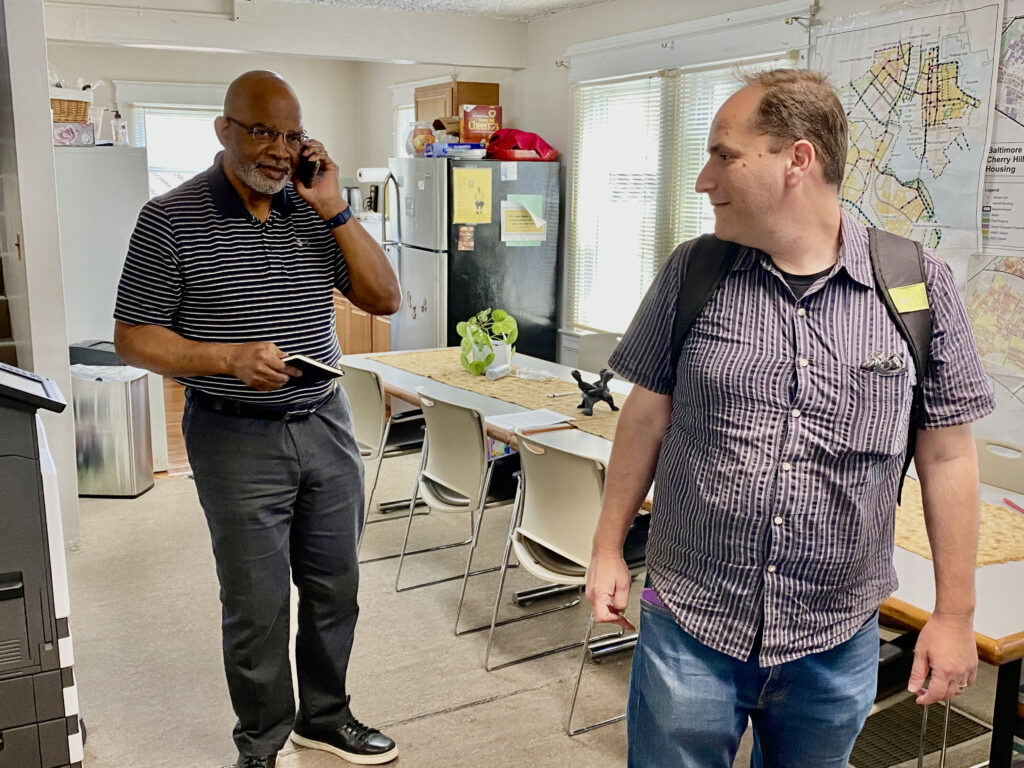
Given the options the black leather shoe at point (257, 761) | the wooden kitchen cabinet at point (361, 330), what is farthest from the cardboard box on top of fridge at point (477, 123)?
the black leather shoe at point (257, 761)

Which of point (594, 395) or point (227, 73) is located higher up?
point (227, 73)

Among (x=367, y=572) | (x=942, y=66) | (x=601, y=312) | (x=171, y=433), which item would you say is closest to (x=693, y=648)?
(x=367, y=572)

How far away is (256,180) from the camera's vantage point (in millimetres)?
2020

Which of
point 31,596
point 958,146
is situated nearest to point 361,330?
point 958,146

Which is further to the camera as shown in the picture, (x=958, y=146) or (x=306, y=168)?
(x=958, y=146)

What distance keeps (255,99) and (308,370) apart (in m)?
0.56

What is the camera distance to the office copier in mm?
1570

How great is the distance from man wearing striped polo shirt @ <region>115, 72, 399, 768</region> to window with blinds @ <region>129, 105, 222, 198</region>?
6353 mm

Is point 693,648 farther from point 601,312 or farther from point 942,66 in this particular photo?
point 601,312

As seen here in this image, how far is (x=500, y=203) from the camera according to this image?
5.57 meters

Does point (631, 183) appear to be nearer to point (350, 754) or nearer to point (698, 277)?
point (350, 754)

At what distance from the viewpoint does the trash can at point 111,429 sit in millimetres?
4488

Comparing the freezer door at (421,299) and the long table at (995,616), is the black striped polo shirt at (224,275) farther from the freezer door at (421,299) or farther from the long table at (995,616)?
the freezer door at (421,299)

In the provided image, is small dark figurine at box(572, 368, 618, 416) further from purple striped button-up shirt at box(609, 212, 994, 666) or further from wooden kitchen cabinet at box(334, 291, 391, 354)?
wooden kitchen cabinet at box(334, 291, 391, 354)
